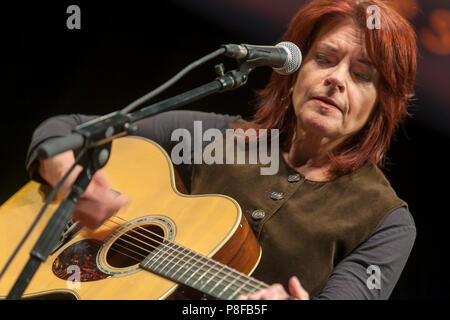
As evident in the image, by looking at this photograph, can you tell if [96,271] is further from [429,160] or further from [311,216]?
[429,160]

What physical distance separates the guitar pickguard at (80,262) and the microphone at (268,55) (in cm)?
78

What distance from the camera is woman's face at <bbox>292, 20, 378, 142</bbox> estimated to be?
69.4 inches

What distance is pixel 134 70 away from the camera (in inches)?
105

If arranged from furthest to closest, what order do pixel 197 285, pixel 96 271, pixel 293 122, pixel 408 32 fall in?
pixel 293 122
pixel 408 32
pixel 96 271
pixel 197 285

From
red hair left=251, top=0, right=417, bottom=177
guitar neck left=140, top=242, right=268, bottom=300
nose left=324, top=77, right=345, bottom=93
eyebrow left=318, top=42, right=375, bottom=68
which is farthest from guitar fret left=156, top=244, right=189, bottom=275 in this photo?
eyebrow left=318, top=42, right=375, bottom=68

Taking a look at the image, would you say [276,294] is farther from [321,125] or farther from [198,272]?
[321,125]

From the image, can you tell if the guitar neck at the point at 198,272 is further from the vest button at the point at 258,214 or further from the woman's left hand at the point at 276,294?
the vest button at the point at 258,214

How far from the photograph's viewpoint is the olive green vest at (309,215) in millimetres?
1625

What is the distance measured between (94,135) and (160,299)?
1.82 feet

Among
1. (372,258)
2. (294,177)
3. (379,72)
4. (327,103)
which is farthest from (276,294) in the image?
(379,72)

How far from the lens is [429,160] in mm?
2189

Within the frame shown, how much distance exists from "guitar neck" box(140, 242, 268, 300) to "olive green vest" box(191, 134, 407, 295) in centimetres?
35

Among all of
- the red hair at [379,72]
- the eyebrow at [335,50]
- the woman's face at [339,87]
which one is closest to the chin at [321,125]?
the woman's face at [339,87]

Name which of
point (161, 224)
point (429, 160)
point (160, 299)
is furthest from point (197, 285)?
point (429, 160)
